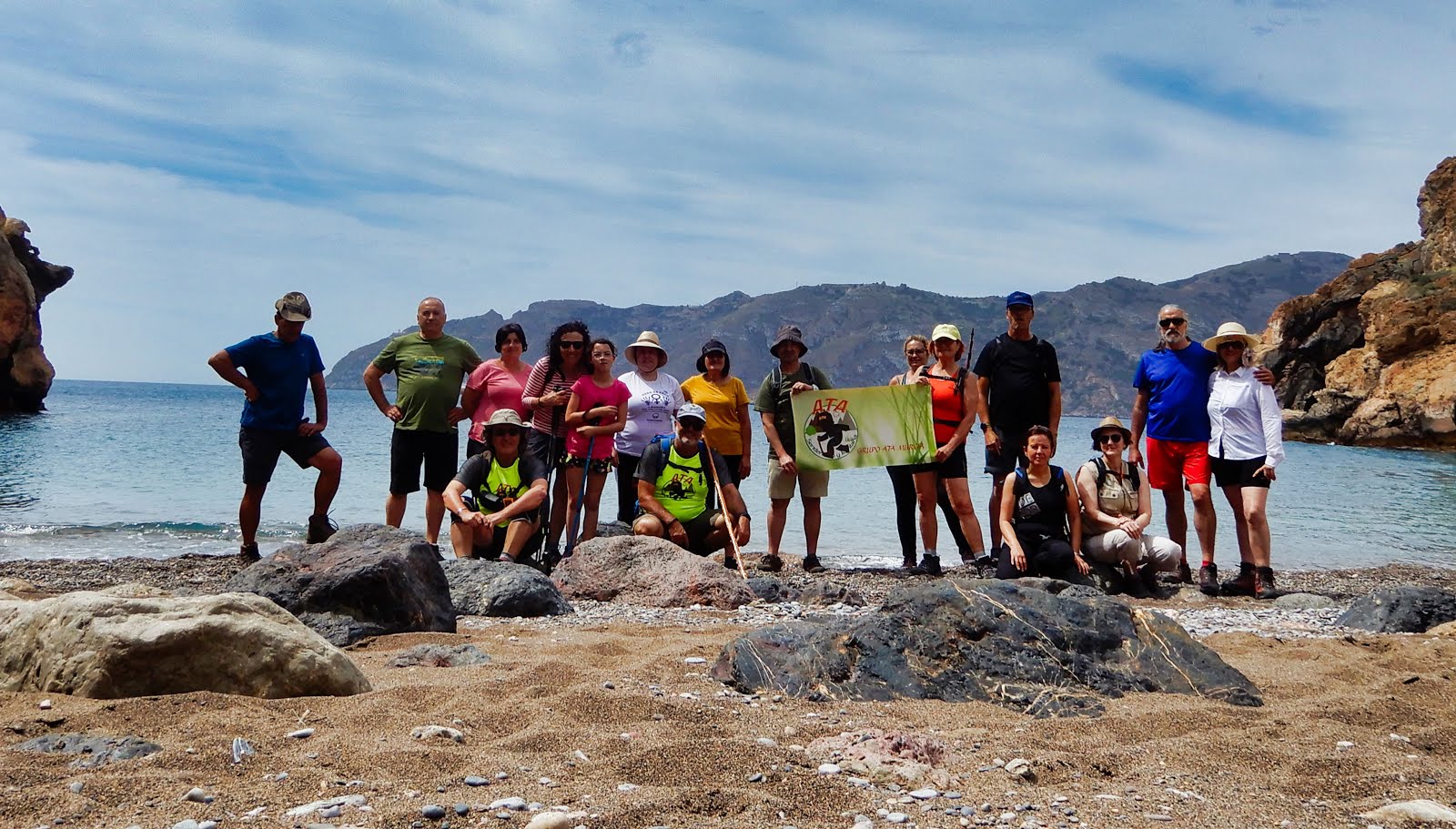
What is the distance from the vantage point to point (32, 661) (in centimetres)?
399

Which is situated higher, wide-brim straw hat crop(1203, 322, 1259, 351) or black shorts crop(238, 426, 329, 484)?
wide-brim straw hat crop(1203, 322, 1259, 351)

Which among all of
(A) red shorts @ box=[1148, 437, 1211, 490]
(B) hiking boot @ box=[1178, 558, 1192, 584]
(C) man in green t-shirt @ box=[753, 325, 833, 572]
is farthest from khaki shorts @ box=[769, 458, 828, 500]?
(B) hiking boot @ box=[1178, 558, 1192, 584]

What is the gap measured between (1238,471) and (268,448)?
25.7 ft

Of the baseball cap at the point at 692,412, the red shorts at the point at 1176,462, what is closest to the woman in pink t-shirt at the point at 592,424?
the baseball cap at the point at 692,412

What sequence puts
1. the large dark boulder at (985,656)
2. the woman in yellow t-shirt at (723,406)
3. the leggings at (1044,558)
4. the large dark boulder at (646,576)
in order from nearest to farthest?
the large dark boulder at (985,656) → the large dark boulder at (646,576) → the leggings at (1044,558) → the woman in yellow t-shirt at (723,406)

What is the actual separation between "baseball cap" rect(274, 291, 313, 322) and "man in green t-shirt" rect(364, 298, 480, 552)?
0.72 m

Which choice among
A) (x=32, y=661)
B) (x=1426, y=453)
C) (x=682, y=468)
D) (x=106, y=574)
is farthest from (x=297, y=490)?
(x=1426, y=453)

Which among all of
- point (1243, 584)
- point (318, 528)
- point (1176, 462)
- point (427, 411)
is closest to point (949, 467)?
point (1176, 462)

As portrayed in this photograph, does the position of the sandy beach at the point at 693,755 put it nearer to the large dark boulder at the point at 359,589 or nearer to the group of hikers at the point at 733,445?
the large dark boulder at the point at 359,589

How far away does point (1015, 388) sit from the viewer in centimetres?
839

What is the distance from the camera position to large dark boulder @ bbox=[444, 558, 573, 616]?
6.62 m

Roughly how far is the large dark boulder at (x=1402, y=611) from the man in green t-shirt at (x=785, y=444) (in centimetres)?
413

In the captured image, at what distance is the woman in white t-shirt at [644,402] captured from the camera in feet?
30.2

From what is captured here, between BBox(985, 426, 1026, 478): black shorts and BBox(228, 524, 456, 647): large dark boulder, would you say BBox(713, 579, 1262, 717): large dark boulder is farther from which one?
BBox(985, 426, 1026, 478): black shorts
